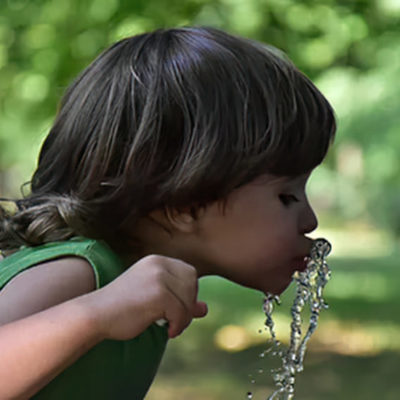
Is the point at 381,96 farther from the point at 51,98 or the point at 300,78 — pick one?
the point at 300,78

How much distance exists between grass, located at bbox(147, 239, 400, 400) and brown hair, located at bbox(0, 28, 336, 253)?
324 cm

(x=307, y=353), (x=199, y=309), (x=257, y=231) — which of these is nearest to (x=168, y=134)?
(x=257, y=231)

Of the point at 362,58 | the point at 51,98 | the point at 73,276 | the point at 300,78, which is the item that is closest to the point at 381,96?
the point at 362,58

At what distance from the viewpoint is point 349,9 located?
657cm

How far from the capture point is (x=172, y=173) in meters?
1.70

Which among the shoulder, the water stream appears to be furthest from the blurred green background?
the shoulder

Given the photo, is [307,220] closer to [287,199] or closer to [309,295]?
[287,199]

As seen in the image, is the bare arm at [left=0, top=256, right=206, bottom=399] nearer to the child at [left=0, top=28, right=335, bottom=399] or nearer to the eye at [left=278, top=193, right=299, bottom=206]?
the child at [left=0, top=28, right=335, bottom=399]

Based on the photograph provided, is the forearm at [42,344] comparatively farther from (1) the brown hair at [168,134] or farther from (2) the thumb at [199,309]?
(1) the brown hair at [168,134]

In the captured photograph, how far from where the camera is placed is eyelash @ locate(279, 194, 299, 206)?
179 centimetres

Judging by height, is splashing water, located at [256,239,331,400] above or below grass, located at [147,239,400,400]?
above

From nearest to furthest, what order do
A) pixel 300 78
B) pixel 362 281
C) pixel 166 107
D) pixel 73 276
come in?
1. pixel 73 276
2. pixel 166 107
3. pixel 300 78
4. pixel 362 281

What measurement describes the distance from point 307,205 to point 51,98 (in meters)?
5.01

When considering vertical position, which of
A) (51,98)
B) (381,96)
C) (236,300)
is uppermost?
(51,98)
